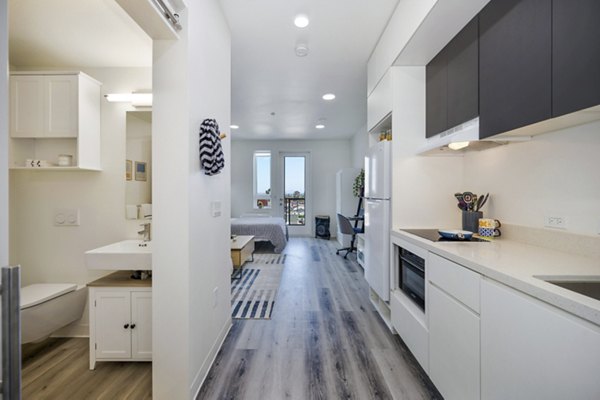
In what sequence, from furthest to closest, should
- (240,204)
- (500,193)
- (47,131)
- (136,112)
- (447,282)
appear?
(240,204) → (136,112) → (47,131) → (500,193) → (447,282)

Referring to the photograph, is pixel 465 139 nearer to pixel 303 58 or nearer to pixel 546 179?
pixel 546 179

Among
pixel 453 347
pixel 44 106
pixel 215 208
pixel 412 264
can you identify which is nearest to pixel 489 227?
pixel 412 264

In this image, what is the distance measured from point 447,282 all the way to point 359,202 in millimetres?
4308

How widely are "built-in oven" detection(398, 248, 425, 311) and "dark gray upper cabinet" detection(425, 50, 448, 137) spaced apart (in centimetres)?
102

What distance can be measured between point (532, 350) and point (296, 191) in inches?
263

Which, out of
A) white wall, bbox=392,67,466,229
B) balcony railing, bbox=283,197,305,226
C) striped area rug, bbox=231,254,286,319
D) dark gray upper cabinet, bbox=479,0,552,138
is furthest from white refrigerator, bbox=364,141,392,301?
balcony railing, bbox=283,197,305,226

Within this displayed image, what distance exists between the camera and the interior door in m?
7.39

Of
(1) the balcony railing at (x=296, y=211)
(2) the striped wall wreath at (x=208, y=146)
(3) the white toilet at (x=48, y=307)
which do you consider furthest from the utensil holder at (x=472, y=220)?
(1) the balcony railing at (x=296, y=211)

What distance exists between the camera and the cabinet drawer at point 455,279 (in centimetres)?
119

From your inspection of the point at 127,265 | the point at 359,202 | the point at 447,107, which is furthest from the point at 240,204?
the point at 447,107

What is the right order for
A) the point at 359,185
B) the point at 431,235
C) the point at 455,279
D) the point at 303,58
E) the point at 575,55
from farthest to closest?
the point at 359,185 < the point at 303,58 < the point at 431,235 < the point at 455,279 < the point at 575,55

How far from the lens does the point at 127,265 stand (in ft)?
5.74

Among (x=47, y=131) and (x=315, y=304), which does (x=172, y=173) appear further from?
(x=315, y=304)

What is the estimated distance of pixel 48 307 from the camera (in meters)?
1.97
